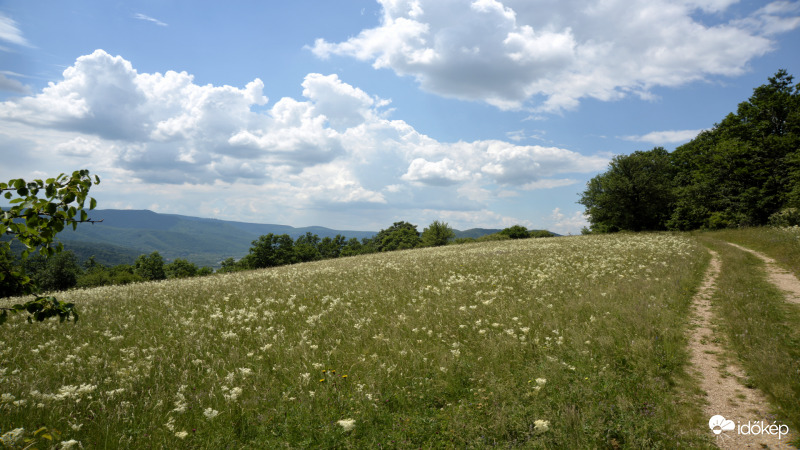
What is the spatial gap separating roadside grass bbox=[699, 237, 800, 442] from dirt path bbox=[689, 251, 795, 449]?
0.20 meters

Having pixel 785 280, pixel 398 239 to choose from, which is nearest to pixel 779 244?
pixel 785 280

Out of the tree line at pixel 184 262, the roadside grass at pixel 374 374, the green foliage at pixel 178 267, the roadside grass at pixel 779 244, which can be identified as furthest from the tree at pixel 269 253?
the roadside grass at pixel 779 244

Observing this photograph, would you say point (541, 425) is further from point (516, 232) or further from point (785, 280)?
point (516, 232)

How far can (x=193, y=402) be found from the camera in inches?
228

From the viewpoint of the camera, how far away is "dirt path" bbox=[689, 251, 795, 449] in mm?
4961

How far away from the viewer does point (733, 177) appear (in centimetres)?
4550

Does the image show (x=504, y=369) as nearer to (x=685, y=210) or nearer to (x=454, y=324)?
(x=454, y=324)

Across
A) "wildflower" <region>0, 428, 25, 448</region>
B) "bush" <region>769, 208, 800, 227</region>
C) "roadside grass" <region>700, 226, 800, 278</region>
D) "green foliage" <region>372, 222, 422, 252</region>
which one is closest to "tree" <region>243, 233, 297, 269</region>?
"green foliage" <region>372, 222, 422, 252</region>

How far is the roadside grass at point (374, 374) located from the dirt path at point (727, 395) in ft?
0.90

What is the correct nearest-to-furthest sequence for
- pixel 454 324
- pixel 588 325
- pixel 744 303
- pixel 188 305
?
pixel 588 325, pixel 454 324, pixel 744 303, pixel 188 305

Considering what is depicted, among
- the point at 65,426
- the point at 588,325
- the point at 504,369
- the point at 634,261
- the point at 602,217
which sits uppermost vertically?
the point at 602,217

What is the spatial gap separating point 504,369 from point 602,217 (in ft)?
176

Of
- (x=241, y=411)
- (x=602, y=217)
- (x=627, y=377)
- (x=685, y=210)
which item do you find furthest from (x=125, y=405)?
(x=685, y=210)

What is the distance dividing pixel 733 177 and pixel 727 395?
183ft
